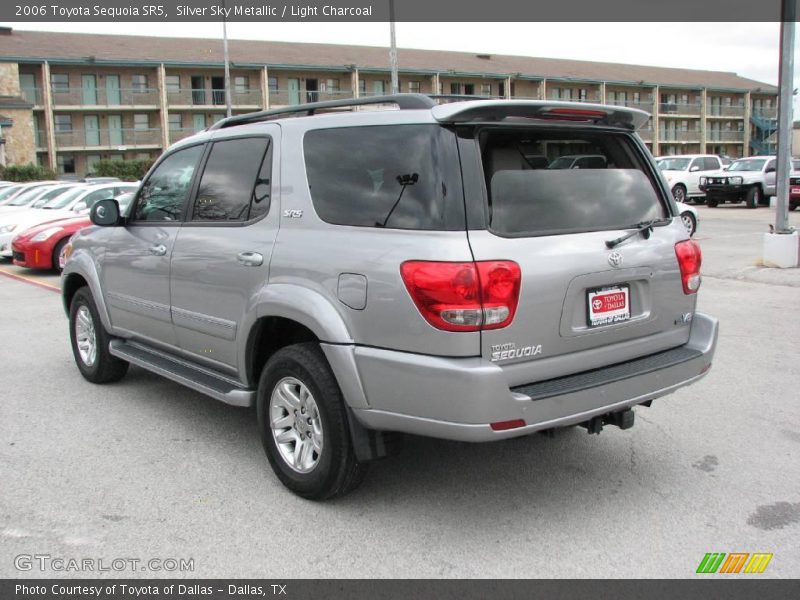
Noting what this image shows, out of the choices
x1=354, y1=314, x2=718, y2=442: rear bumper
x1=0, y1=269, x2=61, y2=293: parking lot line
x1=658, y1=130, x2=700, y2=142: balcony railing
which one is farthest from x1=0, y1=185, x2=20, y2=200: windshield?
x1=658, y1=130, x2=700, y2=142: balcony railing

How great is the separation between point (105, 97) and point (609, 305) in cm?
5512

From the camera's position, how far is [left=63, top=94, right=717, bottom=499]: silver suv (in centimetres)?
340

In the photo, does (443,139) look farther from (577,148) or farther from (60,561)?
(60,561)

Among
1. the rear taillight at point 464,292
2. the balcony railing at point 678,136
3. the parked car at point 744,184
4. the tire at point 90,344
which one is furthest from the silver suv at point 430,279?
the balcony railing at point 678,136

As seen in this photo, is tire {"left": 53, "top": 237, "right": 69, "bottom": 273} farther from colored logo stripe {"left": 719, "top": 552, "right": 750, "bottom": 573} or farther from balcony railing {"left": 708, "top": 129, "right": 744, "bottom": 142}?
balcony railing {"left": 708, "top": 129, "right": 744, "bottom": 142}

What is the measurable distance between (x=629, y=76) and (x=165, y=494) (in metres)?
Answer: 74.1

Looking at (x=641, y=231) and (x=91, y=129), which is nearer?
(x=641, y=231)

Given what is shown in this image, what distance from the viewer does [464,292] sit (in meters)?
3.33

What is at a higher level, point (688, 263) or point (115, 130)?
point (115, 130)

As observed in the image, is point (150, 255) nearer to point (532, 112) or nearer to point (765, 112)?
point (532, 112)

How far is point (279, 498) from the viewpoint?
13.4 ft

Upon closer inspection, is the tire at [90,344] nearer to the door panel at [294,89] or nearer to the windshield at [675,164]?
the windshield at [675,164]

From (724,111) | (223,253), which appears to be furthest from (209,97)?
(223,253)
